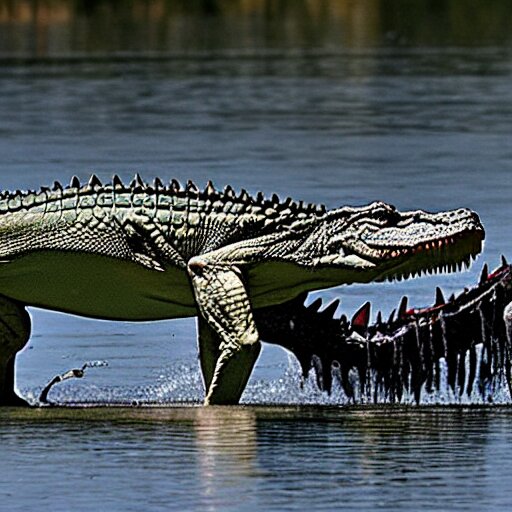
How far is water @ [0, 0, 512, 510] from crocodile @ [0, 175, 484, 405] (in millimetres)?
495

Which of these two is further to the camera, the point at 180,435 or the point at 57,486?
the point at 180,435

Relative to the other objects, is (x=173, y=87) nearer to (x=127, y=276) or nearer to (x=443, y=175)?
(x=443, y=175)

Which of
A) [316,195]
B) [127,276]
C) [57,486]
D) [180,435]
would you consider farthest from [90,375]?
[316,195]

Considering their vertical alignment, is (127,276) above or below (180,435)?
above

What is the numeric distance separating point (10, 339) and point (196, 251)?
3.24ft

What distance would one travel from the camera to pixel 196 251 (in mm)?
11875

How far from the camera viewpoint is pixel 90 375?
42.5 feet

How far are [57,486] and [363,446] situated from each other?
4.73 feet

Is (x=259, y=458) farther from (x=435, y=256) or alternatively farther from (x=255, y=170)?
(x=255, y=170)

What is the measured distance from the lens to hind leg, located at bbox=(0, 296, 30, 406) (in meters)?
12.0

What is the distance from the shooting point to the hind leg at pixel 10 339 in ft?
39.3

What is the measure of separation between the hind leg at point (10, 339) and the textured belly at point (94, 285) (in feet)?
0.28

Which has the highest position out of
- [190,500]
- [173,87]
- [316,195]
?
[173,87]

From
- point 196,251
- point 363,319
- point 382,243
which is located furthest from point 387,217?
point 196,251
